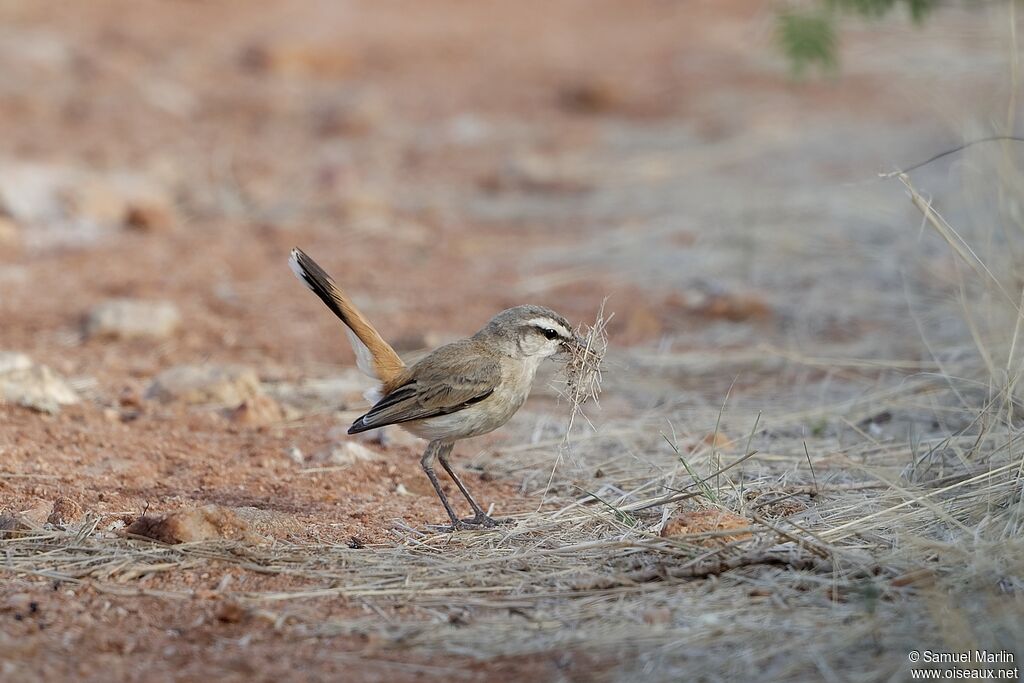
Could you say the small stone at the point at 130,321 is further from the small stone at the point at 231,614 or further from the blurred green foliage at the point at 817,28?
the blurred green foliage at the point at 817,28

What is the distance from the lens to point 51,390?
280 inches

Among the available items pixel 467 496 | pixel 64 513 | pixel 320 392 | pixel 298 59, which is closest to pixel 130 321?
pixel 320 392

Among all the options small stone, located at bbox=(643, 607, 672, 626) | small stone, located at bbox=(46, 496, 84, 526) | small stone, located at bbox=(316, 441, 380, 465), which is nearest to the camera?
small stone, located at bbox=(643, 607, 672, 626)

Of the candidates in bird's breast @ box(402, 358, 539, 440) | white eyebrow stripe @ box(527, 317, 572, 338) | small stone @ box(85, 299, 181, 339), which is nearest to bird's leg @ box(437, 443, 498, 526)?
bird's breast @ box(402, 358, 539, 440)

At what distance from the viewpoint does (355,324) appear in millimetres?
6387

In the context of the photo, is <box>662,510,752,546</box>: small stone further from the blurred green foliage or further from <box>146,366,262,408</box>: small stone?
the blurred green foliage

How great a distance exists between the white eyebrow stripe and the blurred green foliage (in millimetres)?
3665

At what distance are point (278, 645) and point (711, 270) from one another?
723cm

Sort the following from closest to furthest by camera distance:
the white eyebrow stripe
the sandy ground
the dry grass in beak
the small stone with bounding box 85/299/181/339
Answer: the sandy ground → the dry grass in beak → the white eyebrow stripe → the small stone with bounding box 85/299/181/339

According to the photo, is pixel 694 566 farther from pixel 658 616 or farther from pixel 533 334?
pixel 533 334

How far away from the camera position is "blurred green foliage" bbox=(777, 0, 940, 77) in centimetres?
846

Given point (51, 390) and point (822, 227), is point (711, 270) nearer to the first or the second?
point (822, 227)

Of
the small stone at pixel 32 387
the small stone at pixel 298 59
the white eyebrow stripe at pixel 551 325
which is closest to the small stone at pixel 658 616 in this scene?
the white eyebrow stripe at pixel 551 325

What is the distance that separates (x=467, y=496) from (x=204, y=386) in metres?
2.33
